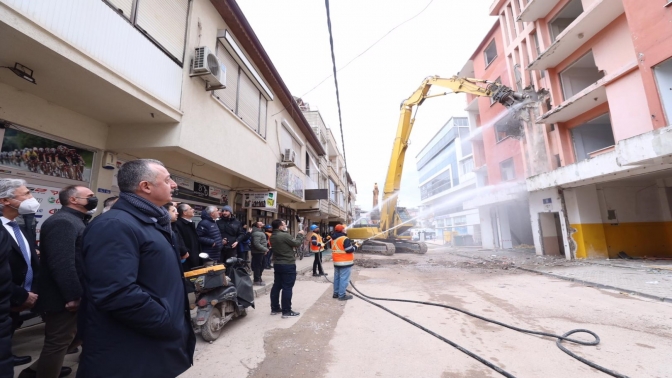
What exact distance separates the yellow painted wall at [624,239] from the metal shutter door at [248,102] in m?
13.4

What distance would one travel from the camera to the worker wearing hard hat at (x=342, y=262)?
628 cm

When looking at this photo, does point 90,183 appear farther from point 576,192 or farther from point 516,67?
point 516,67

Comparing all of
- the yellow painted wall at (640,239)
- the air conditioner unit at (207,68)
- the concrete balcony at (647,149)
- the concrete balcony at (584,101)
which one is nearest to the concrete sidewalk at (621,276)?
the yellow painted wall at (640,239)

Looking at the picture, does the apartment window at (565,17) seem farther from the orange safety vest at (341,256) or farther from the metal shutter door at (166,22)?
A: the metal shutter door at (166,22)

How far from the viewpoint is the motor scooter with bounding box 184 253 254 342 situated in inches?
151

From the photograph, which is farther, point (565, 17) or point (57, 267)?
point (565, 17)

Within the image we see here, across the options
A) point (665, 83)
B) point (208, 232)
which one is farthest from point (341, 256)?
point (665, 83)

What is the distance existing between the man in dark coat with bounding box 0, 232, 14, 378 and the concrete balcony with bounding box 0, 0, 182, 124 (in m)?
2.29

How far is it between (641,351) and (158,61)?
25.5 feet

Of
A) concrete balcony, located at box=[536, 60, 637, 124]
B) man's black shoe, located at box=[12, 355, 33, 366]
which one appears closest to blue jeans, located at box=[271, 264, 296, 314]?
man's black shoe, located at box=[12, 355, 33, 366]

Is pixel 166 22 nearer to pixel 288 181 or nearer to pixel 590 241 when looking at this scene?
pixel 288 181

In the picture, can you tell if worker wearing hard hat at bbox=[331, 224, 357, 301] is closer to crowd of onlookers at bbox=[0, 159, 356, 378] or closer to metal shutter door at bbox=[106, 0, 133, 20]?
crowd of onlookers at bbox=[0, 159, 356, 378]

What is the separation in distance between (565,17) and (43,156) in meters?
18.4

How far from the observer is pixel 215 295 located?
159 inches
